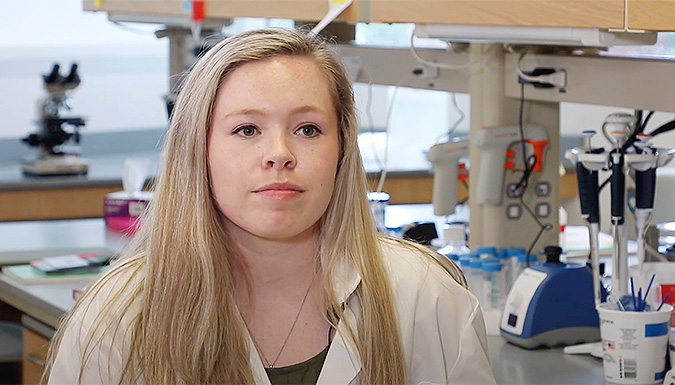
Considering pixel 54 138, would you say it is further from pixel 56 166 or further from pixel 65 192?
pixel 65 192

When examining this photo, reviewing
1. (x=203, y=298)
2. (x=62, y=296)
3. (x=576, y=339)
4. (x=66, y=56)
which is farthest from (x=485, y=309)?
(x=66, y=56)

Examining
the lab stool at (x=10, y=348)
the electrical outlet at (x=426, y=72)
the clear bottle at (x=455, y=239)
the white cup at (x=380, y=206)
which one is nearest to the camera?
the clear bottle at (x=455, y=239)

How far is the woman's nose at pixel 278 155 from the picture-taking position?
1.42 metres

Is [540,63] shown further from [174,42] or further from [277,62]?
[174,42]

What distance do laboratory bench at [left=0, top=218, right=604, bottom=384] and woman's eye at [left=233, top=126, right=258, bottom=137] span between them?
69cm

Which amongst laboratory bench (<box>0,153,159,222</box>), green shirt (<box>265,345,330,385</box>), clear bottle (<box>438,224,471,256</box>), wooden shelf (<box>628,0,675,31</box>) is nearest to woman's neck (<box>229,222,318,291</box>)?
green shirt (<box>265,345,330,385</box>)

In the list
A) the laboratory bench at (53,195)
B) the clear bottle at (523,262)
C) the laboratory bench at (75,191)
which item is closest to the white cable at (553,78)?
the clear bottle at (523,262)

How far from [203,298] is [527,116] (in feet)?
3.62

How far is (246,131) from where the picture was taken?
1.46 metres

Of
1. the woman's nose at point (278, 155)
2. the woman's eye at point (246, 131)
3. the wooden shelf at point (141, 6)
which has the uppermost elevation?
the wooden shelf at point (141, 6)

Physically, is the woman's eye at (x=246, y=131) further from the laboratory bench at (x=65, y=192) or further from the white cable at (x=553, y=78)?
the laboratory bench at (x=65, y=192)

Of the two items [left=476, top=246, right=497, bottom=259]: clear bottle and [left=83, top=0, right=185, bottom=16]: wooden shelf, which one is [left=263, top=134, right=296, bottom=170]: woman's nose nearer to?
[left=476, top=246, right=497, bottom=259]: clear bottle

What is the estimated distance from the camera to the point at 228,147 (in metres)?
1.46

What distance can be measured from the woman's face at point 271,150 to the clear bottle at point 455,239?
893 millimetres
